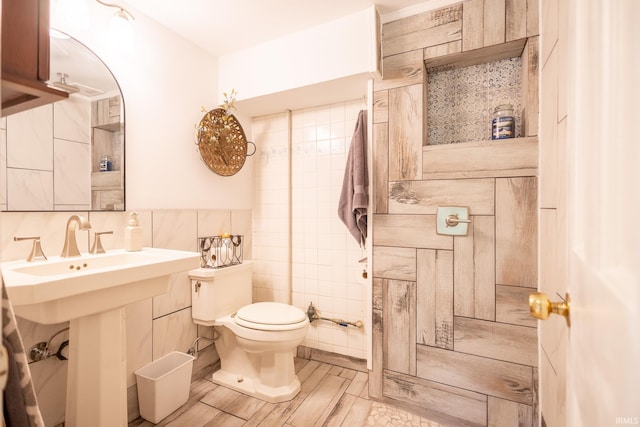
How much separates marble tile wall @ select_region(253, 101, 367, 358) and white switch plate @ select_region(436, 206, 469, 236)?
0.67m

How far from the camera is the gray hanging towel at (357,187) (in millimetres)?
1729

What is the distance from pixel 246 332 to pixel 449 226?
51.2 inches

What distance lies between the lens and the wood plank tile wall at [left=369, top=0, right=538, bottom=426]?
1.43 metres

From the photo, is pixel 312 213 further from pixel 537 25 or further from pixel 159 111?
pixel 537 25

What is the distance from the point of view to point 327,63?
1796 millimetres

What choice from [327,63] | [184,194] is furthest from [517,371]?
[184,194]

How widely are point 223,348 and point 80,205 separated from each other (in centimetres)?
123

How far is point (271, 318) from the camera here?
173cm

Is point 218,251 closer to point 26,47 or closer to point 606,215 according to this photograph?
point 26,47

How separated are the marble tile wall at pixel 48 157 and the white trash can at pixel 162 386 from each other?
988 mm

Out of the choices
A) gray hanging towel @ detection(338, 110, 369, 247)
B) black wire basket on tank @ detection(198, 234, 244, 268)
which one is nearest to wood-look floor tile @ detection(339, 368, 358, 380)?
gray hanging towel @ detection(338, 110, 369, 247)

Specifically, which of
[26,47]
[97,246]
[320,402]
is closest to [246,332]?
[320,402]

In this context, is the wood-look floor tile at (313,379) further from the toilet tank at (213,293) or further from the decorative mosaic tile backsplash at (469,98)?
the decorative mosaic tile backsplash at (469,98)

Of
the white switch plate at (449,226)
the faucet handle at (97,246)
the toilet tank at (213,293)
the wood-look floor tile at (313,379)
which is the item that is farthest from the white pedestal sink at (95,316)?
the white switch plate at (449,226)
